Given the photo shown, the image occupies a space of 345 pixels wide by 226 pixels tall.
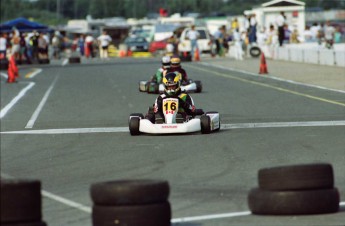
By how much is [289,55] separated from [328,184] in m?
39.4

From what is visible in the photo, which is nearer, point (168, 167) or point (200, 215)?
point (200, 215)

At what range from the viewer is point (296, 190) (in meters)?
9.53

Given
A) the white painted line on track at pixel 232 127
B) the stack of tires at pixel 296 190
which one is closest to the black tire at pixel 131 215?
the stack of tires at pixel 296 190

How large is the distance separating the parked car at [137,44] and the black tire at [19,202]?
64.6 m

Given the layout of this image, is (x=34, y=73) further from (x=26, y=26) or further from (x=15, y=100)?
(x=15, y=100)

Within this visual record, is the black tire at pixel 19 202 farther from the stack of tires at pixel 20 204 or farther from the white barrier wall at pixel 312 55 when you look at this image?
the white barrier wall at pixel 312 55

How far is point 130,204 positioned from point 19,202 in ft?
3.04

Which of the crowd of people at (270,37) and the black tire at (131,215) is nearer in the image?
the black tire at (131,215)

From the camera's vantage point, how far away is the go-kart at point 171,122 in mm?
17531

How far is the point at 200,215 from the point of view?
10.2 metres

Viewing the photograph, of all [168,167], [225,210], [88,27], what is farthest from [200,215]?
[88,27]

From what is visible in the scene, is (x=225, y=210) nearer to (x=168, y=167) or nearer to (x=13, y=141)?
(x=168, y=167)

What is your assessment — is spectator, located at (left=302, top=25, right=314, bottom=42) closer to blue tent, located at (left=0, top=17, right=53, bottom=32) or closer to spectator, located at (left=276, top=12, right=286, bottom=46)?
spectator, located at (left=276, top=12, right=286, bottom=46)

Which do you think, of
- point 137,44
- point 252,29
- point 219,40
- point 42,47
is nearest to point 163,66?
point 252,29
